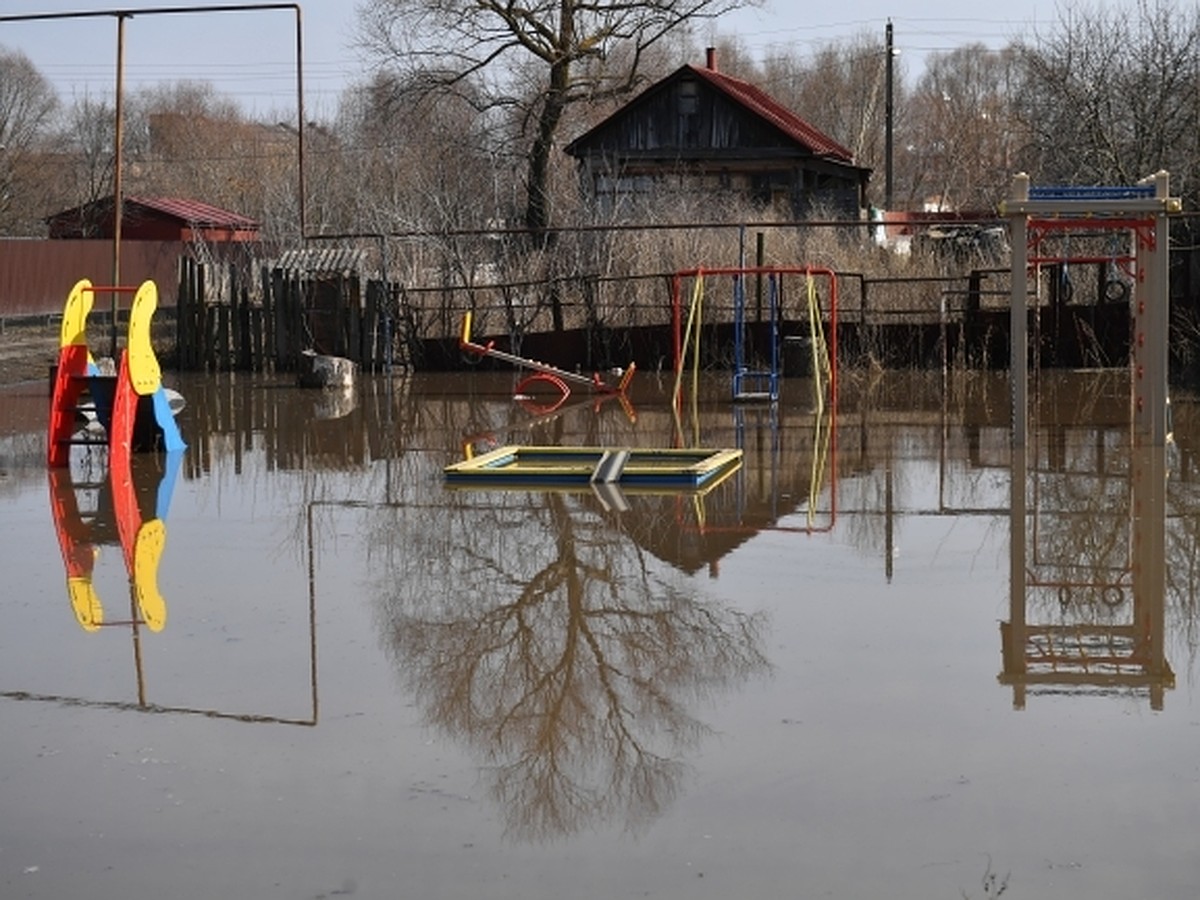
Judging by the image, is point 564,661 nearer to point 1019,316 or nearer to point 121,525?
point 121,525

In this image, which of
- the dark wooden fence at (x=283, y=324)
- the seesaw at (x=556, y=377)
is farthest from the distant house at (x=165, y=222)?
the seesaw at (x=556, y=377)

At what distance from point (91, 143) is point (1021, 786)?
8032 centimetres

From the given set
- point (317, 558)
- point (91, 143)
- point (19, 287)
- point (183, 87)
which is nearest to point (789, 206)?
point (19, 287)

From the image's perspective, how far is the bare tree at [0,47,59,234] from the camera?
208 ft

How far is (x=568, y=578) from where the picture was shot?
9.50 m

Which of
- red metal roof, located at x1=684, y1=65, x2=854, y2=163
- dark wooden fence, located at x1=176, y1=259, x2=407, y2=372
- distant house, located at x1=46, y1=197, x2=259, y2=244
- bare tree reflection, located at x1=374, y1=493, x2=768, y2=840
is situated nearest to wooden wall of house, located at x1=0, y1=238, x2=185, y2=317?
distant house, located at x1=46, y1=197, x2=259, y2=244

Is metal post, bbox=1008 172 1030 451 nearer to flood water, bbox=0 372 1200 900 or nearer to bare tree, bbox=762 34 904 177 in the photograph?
flood water, bbox=0 372 1200 900

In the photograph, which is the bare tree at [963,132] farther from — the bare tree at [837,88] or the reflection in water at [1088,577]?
the reflection in water at [1088,577]

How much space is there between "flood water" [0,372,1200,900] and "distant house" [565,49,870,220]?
29.1 metres

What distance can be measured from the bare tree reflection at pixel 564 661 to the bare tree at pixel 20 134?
52552 millimetres

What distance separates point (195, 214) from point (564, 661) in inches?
1857

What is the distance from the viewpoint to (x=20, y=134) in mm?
73312

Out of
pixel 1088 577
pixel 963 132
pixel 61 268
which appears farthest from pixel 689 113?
pixel 1088 577

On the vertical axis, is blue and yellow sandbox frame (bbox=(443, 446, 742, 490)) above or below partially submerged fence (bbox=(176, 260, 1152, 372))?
below
